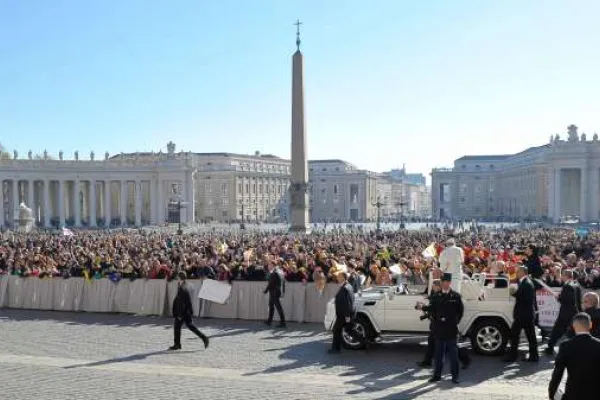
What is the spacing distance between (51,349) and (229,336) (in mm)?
3585

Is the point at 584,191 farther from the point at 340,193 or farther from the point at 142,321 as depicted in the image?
the point at 142,321

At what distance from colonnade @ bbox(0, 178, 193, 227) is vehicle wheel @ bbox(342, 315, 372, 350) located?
9355 cm

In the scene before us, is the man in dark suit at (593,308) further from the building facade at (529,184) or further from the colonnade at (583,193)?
the building facade at (529,184)

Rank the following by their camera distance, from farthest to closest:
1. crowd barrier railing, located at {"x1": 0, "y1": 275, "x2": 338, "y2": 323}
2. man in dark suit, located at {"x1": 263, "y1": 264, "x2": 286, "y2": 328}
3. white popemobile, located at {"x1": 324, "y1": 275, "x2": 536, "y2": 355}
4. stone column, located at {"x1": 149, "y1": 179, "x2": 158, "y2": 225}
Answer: stone column, located at {"x1": 149, "y1": 179, "x2": 158, "y2": 225}
crowd barrier railing, located at {"x1": 0, "y1": 275, "x2": 338, "y2": 323}
man in dark suit, located at {"x1": 263, "y1": 264, "x2": 286, "y2": 328}
white popemobile, located at {"x1": 324, "y1": 275, "x2": 536, "y2": 355}

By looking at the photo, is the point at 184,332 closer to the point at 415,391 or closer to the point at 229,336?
the point at 229,336

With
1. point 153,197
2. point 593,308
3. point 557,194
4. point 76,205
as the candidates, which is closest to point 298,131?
point 593,308

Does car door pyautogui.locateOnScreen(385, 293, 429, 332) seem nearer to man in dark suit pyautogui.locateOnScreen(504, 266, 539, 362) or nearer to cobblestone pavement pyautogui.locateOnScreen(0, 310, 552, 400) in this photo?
cobblestone pavement pyautogui.locateOnScreen(0, 310, 552, 400)

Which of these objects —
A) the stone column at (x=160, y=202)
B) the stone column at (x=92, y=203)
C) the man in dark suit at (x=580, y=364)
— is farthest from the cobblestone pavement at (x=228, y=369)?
the stone column at (x=160, y=202)

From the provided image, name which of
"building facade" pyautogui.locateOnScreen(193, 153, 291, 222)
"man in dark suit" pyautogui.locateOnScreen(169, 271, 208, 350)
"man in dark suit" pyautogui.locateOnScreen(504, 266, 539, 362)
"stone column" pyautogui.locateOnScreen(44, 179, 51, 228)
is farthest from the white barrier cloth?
"building facade" pyautogui.locateOnScreen(193, 153, 291, 222)

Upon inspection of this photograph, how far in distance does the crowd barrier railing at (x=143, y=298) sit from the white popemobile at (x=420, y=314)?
123 inches

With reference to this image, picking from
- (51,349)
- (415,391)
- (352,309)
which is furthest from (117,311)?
(415,391)

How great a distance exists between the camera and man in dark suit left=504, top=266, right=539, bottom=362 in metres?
12.3

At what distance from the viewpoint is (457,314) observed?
1101cm

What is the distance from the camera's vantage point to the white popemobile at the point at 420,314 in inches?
512
